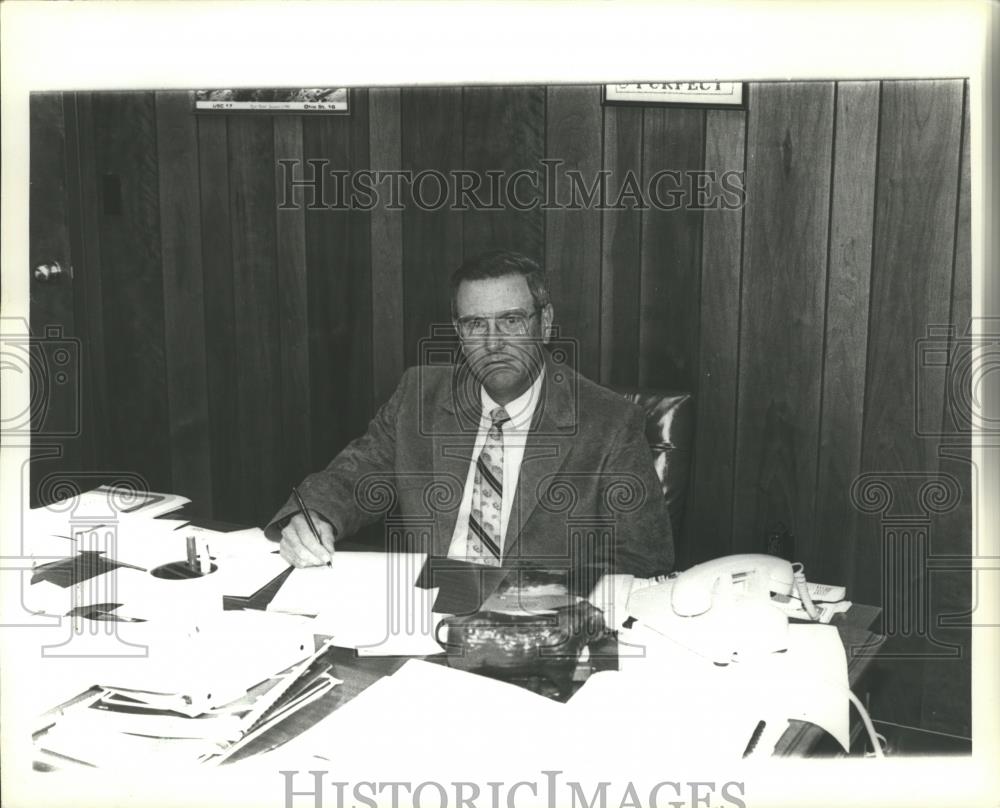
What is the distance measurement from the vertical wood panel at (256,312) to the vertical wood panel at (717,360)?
2.92ft

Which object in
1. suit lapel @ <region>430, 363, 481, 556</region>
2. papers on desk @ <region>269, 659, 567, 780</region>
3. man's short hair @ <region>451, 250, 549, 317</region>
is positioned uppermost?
man's short hair @ <region>451, 250, 549, 317</region>

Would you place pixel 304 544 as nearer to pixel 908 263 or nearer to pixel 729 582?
pixel 729 582

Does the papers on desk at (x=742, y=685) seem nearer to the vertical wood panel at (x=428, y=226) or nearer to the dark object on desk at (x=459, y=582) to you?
the dark object on desk at (x=459, y=582)

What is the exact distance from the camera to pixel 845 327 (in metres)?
1.77

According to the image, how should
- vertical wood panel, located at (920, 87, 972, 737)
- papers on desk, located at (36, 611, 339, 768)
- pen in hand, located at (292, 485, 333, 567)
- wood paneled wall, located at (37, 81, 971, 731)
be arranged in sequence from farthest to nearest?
1. wood paneled wall, located at (37, 81, 971, 731)
2. vertical wood panel, located at (920, 87, 972, 737)
3. pen in hand, located at (292, 485, 333, 567)
4. papers on desk, located at (36, 611, 339, 768)

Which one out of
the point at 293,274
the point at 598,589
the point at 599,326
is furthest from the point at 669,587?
the point at 293,274

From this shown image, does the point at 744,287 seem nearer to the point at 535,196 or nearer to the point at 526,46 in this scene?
the point at 535,196

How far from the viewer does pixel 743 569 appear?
1.26 meters

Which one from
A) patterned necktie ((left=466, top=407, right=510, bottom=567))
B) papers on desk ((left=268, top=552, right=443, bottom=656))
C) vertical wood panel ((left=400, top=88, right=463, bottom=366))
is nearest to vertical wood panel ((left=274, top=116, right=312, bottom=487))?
vertical wood panel ((left=400, top=88, right=463, bottom=366))

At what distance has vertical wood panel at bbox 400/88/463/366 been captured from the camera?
68.9 inches

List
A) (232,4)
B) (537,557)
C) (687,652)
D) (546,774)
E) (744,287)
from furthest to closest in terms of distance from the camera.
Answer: (744,287), (537,557), (232,4), (687,652), (546,774)

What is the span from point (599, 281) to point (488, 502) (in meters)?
0.51

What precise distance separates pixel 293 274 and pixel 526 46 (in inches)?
29.9

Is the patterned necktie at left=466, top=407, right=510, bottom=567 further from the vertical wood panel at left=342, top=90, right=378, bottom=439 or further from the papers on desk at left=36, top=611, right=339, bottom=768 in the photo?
the papers on desk at left=36, top=611, right=339, bottom=768
